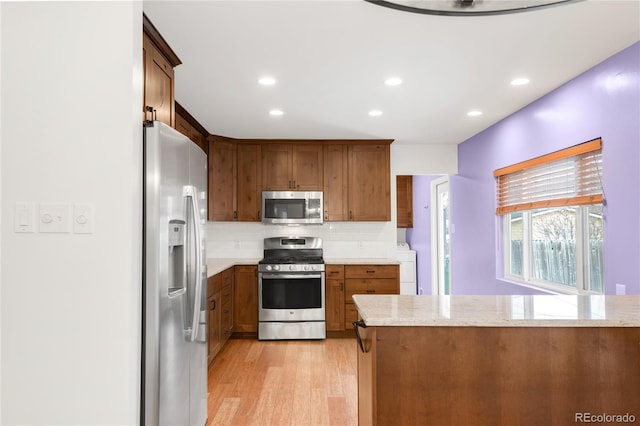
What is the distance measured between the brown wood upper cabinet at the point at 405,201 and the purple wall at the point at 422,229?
0.08 m

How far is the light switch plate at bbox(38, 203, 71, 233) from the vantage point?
166cm

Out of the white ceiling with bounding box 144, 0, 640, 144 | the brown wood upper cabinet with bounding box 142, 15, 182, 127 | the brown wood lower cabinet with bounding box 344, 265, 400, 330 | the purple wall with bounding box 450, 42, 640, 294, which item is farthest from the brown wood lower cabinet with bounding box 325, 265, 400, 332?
the brown wood upper cabinet with bounding box 142, 15, 182, 127

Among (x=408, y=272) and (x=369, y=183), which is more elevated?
(x=369, y=183)

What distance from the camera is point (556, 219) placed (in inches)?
139

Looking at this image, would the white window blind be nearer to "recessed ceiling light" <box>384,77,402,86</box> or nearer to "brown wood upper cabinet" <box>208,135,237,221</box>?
"recessed ceiling light" <box>384,77,402,86</box>

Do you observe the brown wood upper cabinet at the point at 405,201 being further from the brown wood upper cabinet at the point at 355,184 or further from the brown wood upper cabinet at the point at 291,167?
the brown wood upper cabinet at the point at 291,167

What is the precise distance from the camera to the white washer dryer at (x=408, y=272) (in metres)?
7.29

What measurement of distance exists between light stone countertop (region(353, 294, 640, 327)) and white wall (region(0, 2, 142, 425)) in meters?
1.04

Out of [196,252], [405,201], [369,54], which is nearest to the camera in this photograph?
[196,252]

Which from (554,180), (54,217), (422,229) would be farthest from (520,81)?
(422,229)

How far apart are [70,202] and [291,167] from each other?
362 centimetres

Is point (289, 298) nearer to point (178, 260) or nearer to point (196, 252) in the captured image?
point (196, 252)

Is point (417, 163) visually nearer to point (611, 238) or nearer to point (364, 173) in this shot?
point (364, 173)

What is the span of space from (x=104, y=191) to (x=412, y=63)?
81.8 inches
